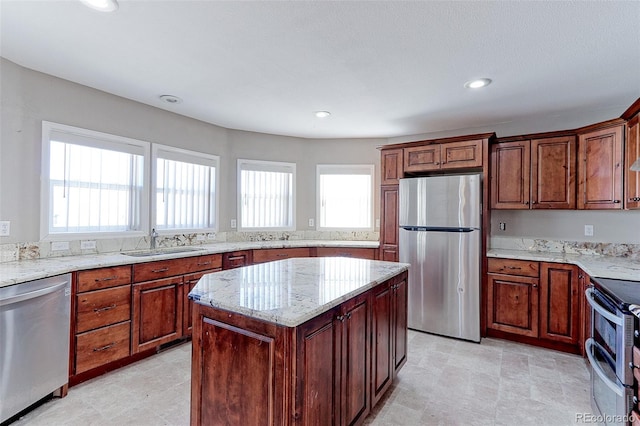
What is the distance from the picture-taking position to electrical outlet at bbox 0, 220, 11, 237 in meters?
2.34

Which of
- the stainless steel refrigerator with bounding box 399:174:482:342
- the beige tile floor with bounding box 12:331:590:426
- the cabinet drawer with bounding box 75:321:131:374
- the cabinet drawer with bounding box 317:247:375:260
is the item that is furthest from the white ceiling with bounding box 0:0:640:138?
the beige tile floor with bounding box 12:331:590:426

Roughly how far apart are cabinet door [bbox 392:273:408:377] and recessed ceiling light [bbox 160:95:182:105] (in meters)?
2.75

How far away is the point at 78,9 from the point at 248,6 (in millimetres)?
984

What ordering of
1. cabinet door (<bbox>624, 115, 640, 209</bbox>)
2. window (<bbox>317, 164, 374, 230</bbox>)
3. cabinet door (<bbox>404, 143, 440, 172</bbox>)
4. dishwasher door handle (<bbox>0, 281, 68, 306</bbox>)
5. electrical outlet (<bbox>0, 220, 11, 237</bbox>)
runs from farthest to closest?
window (<bbox>317, 164, 374, 230</bbox>) < cabinet door (<bbox>404, 143, 440, 172</bbox>) < cabinet door (<bbox>624, 115, 640, 209</bbox>) < electrical outlet (<bbox>0, 220, 11, 237</bbox>) < dishwasher door handle (<bbox>0, 281, 68, 306</bbox>)

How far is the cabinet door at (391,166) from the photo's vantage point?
3820 millimetres

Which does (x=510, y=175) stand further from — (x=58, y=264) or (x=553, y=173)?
(x=58, y=264)

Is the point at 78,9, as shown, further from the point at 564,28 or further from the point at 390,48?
the point at 564,28

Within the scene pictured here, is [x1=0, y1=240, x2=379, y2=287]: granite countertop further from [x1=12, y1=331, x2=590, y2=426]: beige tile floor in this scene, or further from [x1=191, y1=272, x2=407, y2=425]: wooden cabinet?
[x1=191, y1=272, x2=407, y2=425]: wooden cabinet

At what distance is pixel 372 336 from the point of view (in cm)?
188

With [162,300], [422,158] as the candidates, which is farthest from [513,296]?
[162,300]

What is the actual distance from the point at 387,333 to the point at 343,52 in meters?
1.98

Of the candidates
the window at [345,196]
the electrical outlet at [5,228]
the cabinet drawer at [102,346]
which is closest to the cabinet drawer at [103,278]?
the cabinet drawer at [102,346]

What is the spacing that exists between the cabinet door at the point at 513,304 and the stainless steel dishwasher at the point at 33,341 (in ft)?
12.5

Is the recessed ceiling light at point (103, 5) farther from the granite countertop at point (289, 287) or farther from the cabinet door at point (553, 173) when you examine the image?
the cabinet door at point (553, 173)
